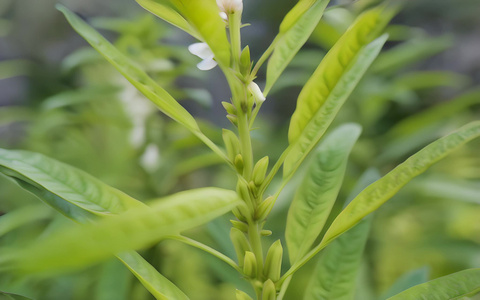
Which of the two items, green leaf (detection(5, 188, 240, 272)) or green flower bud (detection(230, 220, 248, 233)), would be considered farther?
green flower bud (detection(230, 220, 248, 233))

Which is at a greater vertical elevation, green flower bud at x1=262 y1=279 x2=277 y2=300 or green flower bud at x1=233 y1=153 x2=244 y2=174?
green flower bud at x1=233 y1=153 x2=244 y2=174

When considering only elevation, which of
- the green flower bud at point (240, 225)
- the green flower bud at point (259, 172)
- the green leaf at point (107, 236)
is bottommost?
the green flower bud at point (240, 225)

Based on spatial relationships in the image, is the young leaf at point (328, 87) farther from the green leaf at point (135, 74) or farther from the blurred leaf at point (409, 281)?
the blurred leaf at point (409, 281)

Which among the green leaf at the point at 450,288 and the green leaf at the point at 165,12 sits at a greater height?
the green leaf at the point at 165,12

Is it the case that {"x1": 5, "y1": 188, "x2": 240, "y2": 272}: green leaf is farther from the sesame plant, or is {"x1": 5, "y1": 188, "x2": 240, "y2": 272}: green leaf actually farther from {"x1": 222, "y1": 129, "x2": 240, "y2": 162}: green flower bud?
{"x1": 222, "y1": 129, "x2": 240, "y2": 162}: green flower bud

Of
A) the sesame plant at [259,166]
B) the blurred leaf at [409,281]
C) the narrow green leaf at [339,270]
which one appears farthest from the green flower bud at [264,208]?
the blurred leaf at [409,281]

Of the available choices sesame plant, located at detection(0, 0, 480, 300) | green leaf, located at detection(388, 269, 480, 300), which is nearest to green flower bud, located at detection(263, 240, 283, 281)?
sesame plant, located at detection(0, 0, 480, 300)

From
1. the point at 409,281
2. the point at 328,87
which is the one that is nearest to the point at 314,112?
the point at 328,87

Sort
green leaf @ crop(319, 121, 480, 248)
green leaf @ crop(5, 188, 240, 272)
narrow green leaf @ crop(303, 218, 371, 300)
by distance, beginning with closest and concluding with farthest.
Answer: green leaf @ crop(5, 188, 240, 272)
green leaf @ crop(319, 121, 480, 248)
narrow green leaf @ crop(303, 218, 371, 300)
